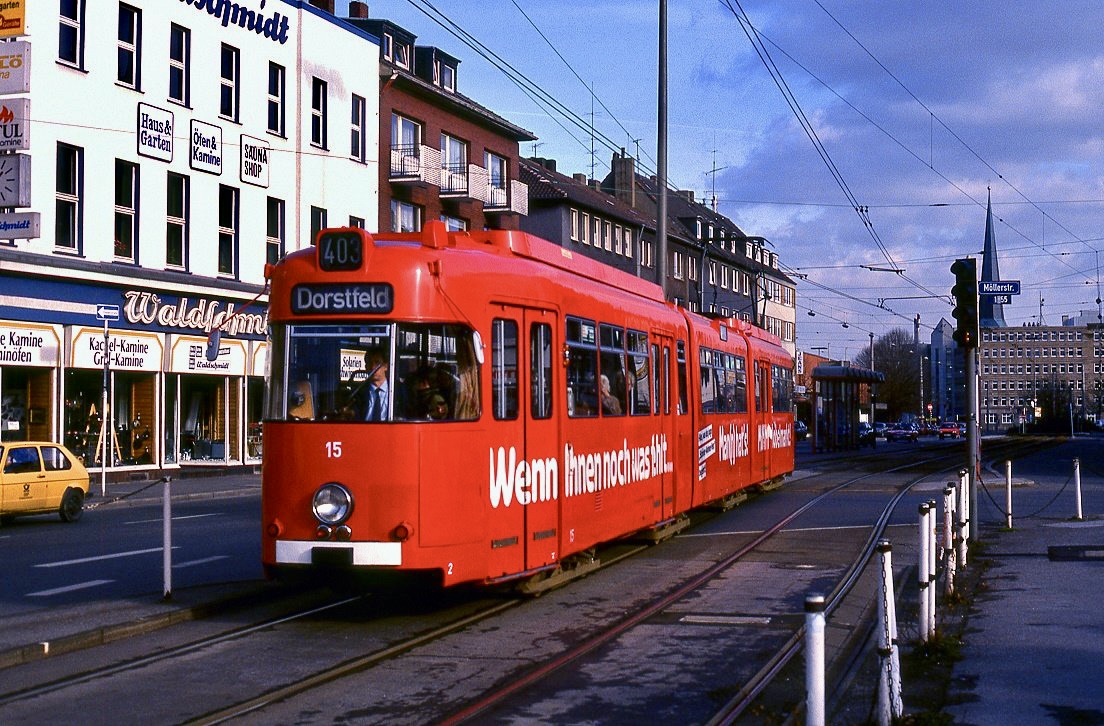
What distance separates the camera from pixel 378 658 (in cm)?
→ 955

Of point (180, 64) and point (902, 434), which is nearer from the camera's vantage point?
point (180, 64)

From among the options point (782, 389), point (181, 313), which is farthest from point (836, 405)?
point (181, 313)

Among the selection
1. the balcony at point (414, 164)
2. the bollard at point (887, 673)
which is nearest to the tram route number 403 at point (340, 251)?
the bollard at point (887, 673)

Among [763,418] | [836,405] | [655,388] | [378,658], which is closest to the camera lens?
[378,658]

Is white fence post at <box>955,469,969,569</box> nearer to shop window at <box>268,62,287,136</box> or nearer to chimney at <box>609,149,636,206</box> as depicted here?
shop window at <box>268,62,287,136</box>

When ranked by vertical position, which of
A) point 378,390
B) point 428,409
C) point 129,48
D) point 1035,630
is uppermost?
point 129,48

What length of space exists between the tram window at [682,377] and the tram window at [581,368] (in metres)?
4.59

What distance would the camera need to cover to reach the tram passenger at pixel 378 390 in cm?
1052

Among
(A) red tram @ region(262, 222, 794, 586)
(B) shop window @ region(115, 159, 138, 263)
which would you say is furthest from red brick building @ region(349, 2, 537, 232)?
(A) red tram @ region(262, 222, 794, 586)

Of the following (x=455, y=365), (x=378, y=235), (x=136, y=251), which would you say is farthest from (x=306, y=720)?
(x=136, y=251)

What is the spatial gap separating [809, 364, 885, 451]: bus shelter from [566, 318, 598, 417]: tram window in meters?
44.0

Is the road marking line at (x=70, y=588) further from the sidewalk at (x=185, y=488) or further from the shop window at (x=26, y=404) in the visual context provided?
the shop window at (x=26, y=404)

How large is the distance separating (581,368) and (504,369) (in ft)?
→ 6.27

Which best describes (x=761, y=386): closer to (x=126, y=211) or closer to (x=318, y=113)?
(x=126, y=211)
